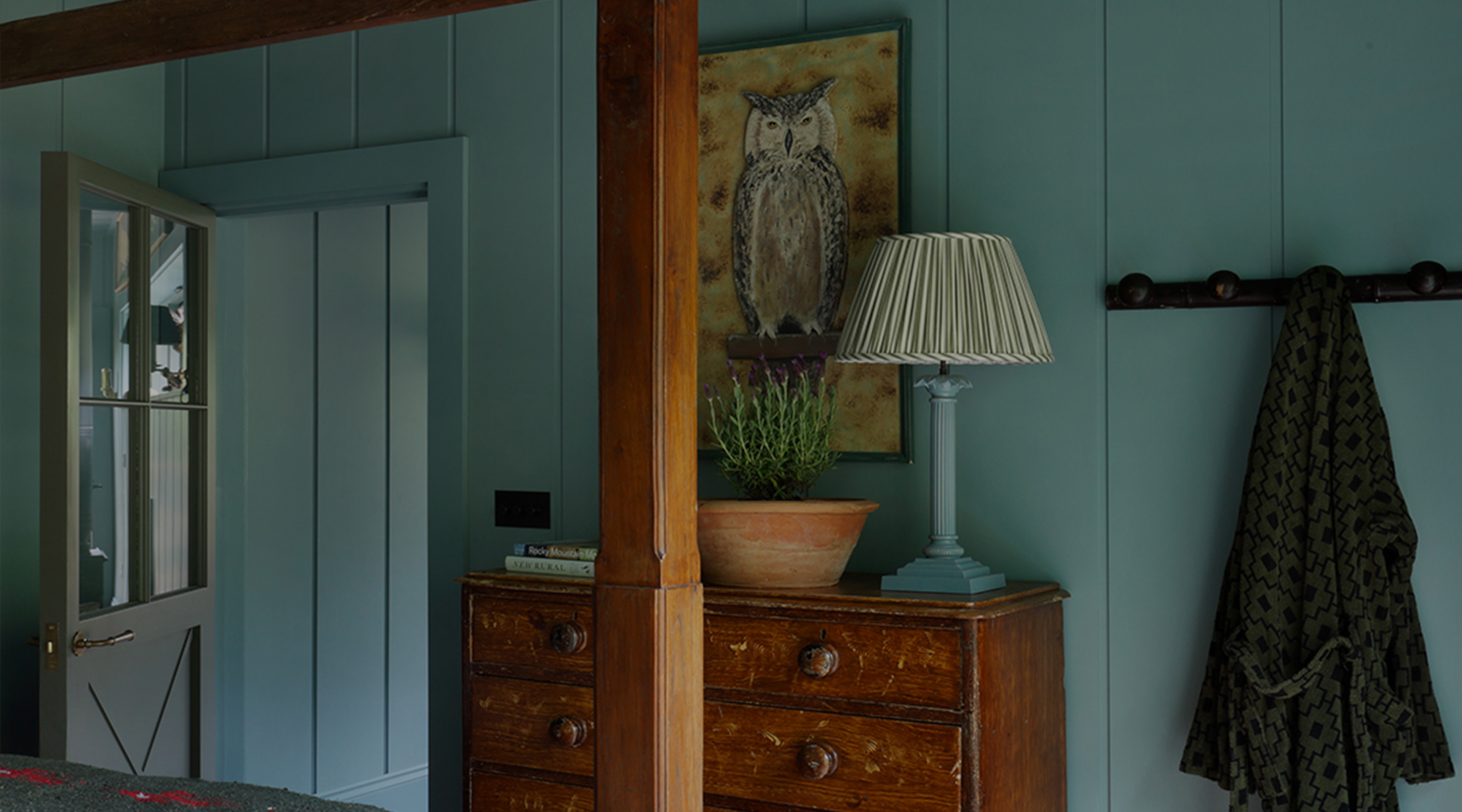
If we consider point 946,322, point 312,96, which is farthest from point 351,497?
point 946,322

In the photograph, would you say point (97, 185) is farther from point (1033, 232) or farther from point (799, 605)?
point (1033, 232)

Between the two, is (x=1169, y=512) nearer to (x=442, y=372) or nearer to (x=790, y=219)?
(x=790, y=219)

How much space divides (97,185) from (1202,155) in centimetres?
233

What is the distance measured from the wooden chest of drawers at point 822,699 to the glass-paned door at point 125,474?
3.13 ft

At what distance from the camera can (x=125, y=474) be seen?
2822 millimetres

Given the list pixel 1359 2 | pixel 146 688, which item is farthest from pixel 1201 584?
pixel 146 688

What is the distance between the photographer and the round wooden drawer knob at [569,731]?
222cm

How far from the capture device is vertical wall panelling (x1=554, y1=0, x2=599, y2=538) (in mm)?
2721

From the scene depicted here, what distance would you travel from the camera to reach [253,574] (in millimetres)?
3336

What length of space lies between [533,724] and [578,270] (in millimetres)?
1046

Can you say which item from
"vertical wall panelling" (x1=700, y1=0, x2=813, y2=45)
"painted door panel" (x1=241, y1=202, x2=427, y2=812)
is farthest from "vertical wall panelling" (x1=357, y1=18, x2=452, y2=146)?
"vertical wall panelling" (x1=700, y1=0, x2=813, y2=45)

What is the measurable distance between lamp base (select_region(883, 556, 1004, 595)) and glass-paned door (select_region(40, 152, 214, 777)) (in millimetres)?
1758

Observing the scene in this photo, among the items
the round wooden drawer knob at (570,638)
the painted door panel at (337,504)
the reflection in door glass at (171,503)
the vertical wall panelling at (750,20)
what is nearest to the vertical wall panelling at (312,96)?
the painted door panel at (337,504)

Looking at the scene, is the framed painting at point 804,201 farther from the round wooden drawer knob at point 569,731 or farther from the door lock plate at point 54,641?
the door lock plate at point 54,641
